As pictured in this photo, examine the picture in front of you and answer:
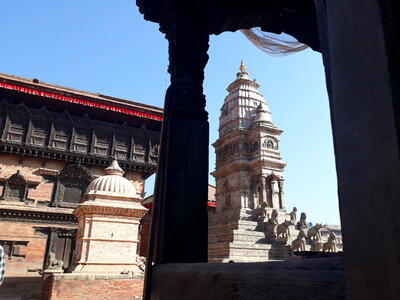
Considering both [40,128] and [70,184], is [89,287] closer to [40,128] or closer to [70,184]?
[70,184]

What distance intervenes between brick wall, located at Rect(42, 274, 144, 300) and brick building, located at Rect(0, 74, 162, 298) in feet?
29.6

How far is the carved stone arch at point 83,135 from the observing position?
62.8 feet

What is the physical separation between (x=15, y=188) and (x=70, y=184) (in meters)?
2.79

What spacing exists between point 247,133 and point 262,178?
437cm

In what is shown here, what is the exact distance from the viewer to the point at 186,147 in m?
2.56

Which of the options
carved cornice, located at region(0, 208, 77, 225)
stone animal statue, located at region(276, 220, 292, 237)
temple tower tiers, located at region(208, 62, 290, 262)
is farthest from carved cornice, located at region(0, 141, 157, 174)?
stone animal statue, located at region(276, 220, 292, 237)

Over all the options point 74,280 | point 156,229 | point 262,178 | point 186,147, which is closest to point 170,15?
point 186,147

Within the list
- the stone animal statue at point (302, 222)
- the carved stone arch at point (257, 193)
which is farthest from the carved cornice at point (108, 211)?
the carved stone arch at point (257, 193)

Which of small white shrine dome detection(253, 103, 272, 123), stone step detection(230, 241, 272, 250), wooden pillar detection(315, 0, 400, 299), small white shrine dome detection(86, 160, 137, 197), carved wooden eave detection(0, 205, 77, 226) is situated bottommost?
stone step detection(230, 241, 272, 250)

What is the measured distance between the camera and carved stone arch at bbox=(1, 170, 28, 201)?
17.1 meters

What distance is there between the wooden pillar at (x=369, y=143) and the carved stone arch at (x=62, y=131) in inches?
780

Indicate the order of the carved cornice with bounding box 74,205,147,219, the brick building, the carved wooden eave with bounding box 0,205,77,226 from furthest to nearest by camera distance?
the brick building < the carved wooden eave with bounding box 0,205,77,226 < the carved cornice with bounding box 74,205,147,219

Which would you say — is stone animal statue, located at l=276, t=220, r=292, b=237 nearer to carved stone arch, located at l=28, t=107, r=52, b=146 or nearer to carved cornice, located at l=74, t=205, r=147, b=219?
carved cornice, located at l=74, t=205, r=147, b=219

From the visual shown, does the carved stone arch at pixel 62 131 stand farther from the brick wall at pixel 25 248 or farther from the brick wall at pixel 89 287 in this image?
the brick wall at pixel 89 287
